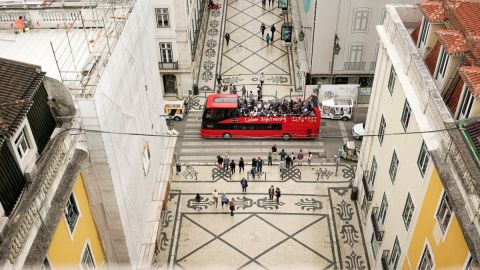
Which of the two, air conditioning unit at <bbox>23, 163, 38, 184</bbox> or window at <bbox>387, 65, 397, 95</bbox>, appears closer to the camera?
air conditioning unit at <bbox>23, 163, 38, 184</bbox>

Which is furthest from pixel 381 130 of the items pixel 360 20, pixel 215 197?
pixel 360 20

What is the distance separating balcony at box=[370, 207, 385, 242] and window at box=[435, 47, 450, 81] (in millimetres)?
7403

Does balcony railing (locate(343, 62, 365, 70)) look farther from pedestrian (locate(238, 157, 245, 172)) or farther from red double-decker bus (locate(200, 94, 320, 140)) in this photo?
pedestrian (locate(238, 157, 245, 172))

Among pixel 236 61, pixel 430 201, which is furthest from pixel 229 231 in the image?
pixel 236 61

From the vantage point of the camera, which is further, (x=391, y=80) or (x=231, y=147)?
(x=231, y=147)

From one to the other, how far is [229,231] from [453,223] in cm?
1312

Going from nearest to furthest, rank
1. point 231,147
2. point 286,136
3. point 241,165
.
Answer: point 241,165
point 231,147
point 286,136

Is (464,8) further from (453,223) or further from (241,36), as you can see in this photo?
(241,36)

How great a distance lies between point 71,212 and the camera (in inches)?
552

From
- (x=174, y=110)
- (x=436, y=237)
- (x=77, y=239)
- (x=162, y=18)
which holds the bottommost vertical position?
(x=77, y=239)

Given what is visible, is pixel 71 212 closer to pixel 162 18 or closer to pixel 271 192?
pixel 271 192

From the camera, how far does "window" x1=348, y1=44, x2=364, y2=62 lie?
31.4m

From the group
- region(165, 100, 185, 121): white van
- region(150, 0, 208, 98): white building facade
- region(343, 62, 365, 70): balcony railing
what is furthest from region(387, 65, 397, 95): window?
region(150, 0, 208, 98): white building facade

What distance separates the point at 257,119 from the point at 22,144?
19.1 metres
